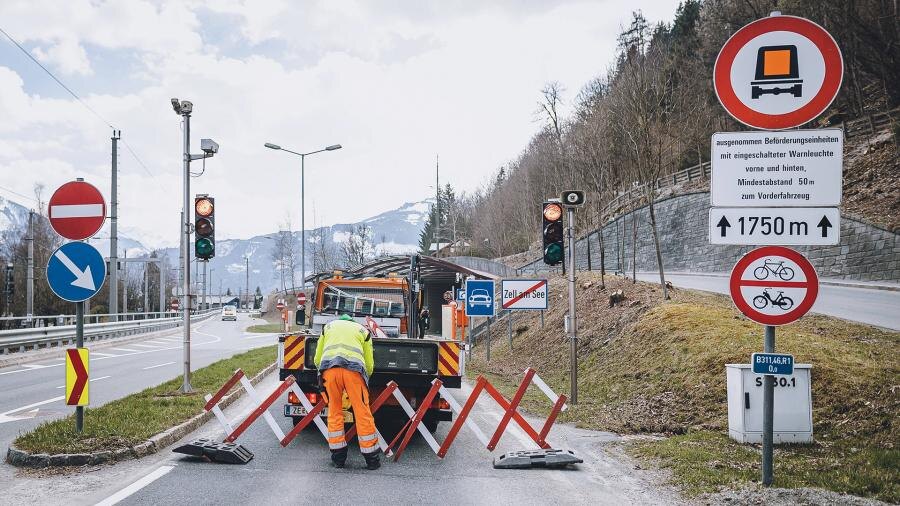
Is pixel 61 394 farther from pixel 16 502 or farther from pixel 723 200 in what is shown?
pixel 723 200

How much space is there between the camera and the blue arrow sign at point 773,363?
6070mm

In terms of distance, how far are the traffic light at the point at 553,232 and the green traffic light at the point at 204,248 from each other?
590 centimetres

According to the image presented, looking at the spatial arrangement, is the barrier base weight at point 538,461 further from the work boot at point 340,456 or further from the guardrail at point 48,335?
the guardrail at point 48,335

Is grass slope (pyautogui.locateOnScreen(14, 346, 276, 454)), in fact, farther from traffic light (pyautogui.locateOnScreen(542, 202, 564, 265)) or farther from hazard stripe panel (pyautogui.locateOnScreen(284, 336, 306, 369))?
traffic light (pyautogui.locateOnScreen(542, 202, 564, 265))

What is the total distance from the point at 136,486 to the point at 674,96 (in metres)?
39.6

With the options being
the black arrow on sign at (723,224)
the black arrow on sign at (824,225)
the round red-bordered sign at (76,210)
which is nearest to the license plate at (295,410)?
the round red-bordered sign at (76,210)

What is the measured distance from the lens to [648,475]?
753cm

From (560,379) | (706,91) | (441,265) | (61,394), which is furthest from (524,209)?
(61,394)

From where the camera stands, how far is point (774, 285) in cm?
618

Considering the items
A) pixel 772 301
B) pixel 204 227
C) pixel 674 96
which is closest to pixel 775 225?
pixel 772 301

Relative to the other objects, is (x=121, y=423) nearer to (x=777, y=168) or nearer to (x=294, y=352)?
(x=294, y=352)

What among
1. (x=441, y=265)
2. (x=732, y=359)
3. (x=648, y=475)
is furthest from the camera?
(x=441, y=265)

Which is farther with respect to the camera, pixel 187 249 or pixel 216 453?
pixel 187 249

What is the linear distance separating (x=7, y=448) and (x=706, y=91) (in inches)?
1767
